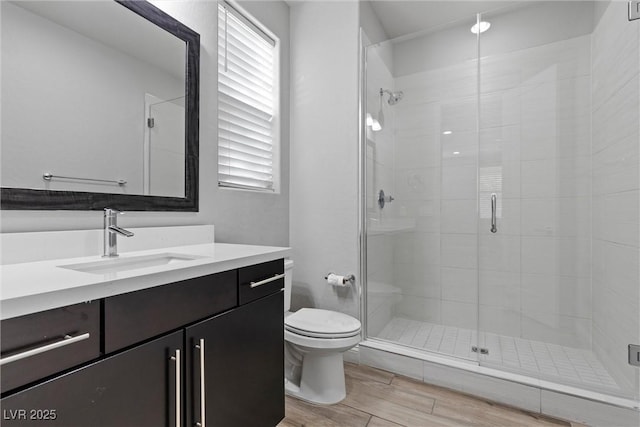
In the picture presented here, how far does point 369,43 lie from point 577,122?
4.99 ft

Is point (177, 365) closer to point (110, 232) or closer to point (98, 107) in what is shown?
point (110, 232)

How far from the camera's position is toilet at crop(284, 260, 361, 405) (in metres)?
1.64

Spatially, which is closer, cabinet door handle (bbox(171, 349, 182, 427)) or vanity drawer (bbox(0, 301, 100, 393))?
vanity drawer (bbox(0, 301, 100, 393))

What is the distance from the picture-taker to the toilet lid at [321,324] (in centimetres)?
165

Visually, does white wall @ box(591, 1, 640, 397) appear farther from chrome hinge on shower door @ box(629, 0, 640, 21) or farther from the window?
the window

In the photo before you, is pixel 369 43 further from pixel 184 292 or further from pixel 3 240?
pixel 3 240

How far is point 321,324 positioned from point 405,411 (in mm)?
605

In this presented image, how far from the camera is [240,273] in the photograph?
1.17 m

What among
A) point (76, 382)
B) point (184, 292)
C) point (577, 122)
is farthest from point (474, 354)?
point (76, 382)

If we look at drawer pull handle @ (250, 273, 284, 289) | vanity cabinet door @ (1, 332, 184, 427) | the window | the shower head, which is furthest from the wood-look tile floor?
the shower head

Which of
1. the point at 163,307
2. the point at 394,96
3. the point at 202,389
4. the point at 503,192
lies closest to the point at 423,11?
the point at 394,96

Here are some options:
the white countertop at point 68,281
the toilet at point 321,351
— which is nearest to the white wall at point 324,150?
the toilet at point 321,351

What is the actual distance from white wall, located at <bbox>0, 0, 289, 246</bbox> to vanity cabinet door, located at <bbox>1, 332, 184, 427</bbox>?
67 centimetres

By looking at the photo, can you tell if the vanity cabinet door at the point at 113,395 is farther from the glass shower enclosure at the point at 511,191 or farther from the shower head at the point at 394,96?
the shower head at the point at 394,96
